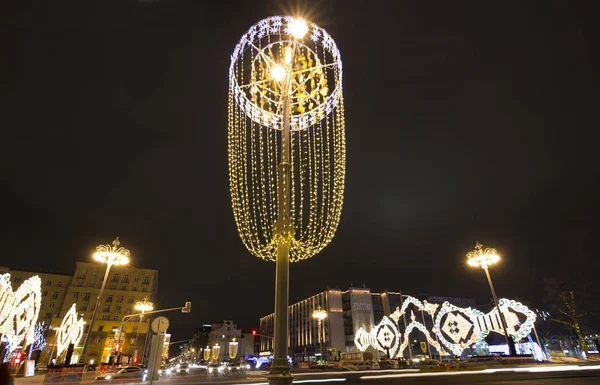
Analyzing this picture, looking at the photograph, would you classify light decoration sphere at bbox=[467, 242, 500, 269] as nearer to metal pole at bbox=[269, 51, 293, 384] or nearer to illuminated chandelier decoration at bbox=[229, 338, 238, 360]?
metal pole at bbox=[269, 51, 293, 384]

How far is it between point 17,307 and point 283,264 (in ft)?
67.2

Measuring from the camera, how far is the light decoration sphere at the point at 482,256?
1017 inches

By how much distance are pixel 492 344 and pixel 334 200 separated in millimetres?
71929

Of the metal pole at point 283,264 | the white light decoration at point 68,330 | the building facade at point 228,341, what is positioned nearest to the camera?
the metal pole at point 283,264

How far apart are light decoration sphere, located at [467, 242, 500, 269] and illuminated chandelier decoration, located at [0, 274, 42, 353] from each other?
107 ft

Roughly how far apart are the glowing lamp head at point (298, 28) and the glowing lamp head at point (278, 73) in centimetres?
168

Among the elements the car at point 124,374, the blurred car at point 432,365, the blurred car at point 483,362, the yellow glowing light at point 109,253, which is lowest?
the car at point 124,374

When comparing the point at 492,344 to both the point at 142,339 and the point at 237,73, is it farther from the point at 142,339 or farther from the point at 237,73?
the point at 237,73

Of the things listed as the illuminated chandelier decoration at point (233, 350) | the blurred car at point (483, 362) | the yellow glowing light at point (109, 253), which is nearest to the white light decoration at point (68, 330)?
the yellow glowing light at point (109, 253)

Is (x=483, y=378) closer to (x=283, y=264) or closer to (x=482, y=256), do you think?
(x=283, y=264)

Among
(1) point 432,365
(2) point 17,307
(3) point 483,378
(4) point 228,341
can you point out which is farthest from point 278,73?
(4) point 228,341

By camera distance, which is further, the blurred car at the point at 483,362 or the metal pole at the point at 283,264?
the blurred car at the point at 483,362

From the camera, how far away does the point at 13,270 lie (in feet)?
200

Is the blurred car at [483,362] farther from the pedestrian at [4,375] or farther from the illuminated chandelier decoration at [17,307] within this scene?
the illuminated chandelier decoration at [17,307]
